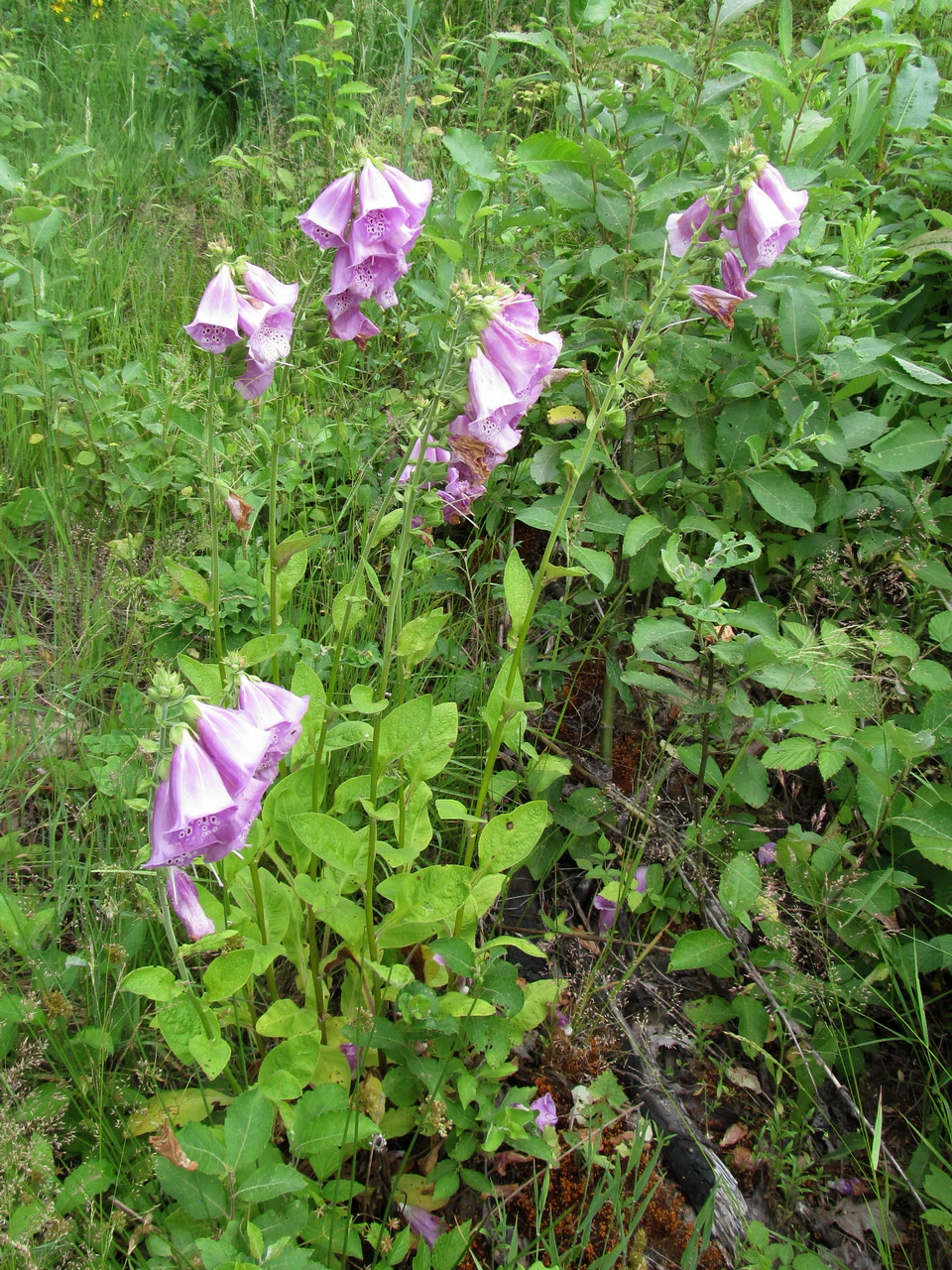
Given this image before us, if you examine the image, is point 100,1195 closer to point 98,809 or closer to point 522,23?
point 98,809

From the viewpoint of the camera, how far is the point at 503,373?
1621mm

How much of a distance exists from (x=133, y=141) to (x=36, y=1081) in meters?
4.77

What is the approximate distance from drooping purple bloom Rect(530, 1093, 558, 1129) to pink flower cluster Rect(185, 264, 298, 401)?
1684mm

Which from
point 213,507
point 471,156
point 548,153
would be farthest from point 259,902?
point 548,153

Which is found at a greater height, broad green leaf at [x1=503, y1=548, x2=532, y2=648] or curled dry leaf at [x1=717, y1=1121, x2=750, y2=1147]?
broad green leaf at [x1=503, y1=548, x2=532, y2=648]

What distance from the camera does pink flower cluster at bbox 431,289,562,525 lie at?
1.58m

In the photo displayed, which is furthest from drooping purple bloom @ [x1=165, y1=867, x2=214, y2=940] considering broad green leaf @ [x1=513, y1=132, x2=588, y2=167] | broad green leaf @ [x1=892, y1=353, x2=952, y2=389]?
broad green leaf @ [x1=892, y1=353, x2=952, y2=389]

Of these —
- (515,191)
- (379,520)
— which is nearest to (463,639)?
(379,520)

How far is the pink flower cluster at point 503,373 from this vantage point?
1.58 m

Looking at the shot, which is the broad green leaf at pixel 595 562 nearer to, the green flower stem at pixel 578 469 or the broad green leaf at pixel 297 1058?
the green flower stem at pixel 578 469

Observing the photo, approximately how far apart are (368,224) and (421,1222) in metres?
2.01

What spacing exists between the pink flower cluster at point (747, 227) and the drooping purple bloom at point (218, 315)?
90 cm

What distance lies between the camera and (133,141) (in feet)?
15.5

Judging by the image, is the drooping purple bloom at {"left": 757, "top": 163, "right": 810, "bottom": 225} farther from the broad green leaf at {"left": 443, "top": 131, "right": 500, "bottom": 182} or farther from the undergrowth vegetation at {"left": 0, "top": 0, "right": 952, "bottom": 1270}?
the broad green leaf at {"left": 443, "top": 131, "right": 500, "bottom": 182}
